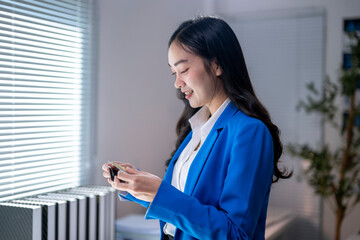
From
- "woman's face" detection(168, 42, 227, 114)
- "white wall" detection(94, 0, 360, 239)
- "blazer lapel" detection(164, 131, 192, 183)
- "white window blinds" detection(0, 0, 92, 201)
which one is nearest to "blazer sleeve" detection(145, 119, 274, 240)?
"woman's face" detection(168, 42, 227, 114)

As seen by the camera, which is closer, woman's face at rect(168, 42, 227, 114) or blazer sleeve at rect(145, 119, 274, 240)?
blazer sleeve at rect(145, 119, 274, 240)

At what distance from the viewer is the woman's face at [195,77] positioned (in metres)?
1.08

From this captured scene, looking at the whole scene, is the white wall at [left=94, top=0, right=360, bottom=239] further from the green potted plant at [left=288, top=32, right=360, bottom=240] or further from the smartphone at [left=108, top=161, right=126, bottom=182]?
the smartphone at [left=108, top=161, right=126, bottom=182]

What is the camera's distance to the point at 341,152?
307 cm

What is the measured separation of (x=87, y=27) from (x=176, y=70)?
Result: 1.15 m

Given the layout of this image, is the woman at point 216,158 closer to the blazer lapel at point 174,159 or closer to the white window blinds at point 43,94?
the blazer lapel at point 174,159

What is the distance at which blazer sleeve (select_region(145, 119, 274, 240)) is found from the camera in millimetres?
908

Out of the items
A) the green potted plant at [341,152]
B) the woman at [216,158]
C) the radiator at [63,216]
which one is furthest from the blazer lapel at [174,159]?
the green potted plant at [341,152]

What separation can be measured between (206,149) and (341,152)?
233cm

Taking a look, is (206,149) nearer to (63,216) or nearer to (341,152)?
(63,216)

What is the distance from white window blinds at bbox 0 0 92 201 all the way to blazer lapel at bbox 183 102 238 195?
916 mm

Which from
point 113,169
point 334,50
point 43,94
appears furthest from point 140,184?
point 334,50

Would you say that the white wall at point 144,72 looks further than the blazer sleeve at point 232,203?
Yes

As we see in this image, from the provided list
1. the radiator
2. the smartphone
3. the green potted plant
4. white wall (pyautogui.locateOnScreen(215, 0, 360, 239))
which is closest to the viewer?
the smartphone
